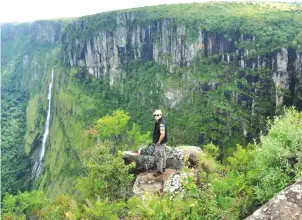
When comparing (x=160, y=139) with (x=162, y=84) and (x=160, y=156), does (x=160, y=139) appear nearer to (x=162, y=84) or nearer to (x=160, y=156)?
(x=160, y=156)

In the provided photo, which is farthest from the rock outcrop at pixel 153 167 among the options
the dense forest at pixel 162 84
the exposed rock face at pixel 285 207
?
the dense forest at pixel 162 84

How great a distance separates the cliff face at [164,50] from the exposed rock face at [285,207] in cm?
7297

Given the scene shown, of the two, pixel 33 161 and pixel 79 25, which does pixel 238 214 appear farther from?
pixel 79 25

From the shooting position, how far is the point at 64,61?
141125mm

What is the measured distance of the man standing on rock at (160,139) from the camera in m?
13.3

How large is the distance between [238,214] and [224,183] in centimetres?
92

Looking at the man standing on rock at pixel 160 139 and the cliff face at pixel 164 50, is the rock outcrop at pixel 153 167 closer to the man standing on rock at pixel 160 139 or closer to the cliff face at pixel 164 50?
the man standing on rock at pixel 160 139

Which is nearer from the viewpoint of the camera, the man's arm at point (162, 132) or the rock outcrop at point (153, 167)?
the rock outcrop at point (153, 167)

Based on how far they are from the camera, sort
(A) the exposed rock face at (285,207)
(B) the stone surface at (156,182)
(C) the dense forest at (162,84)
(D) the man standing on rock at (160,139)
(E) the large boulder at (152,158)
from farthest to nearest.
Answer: (C) the dense forest at (162,84) < (E) the large boulder at (152,158) < (D) the man standing on rock at (160,139) < (B) the stone surface at (156,182) < (A) the exposed rock face at (285,207)

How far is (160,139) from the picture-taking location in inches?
534

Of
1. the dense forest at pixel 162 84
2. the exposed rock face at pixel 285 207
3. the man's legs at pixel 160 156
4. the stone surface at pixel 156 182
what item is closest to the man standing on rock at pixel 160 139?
the man's legs at pixel 160 156

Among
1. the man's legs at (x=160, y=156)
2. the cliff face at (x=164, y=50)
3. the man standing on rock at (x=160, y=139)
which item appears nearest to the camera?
the man standing on rock at (x=160, y=139)

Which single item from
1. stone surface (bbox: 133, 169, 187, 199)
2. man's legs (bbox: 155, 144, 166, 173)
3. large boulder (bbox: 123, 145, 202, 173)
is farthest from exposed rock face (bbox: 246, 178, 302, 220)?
large boulder (bbox: 123, 145, 202, 173)

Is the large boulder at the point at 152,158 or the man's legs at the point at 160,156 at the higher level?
the man's legs at the point at 160,156
